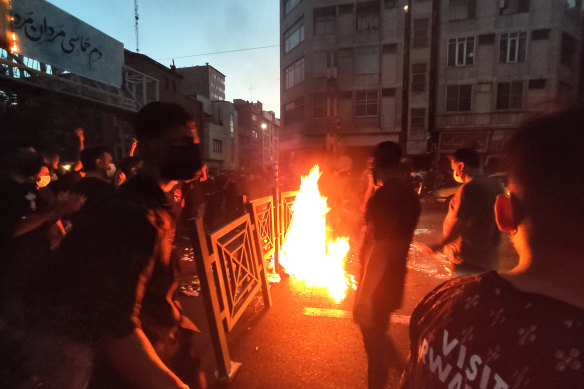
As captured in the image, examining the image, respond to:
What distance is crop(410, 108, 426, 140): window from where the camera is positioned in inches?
1033

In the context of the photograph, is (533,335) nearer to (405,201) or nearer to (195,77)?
(405,201)

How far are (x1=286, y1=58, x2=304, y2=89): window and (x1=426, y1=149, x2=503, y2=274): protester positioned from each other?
28.6m

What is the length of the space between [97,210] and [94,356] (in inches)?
24.7

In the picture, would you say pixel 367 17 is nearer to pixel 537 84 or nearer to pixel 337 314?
pixel 537 84

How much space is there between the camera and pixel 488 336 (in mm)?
787

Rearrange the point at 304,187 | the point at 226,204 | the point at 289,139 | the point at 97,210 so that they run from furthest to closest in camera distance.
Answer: the point at 289,139 < the point at 226,204 < the point at 304,187 < the point at 97,210

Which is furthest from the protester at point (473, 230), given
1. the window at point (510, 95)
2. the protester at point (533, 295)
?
the window at point (510, 95)

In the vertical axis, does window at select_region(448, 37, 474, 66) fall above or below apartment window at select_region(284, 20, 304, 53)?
below

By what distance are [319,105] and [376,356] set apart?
2744cm

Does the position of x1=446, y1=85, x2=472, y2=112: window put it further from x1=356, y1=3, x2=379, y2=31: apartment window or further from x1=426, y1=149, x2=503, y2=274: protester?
x1=426, y1=149, x2=503, y2=274: protester

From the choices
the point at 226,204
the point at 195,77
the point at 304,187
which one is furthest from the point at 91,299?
the point at 195,77

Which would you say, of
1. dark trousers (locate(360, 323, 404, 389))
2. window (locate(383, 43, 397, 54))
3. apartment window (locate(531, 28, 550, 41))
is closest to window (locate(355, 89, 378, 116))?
window (locate(383, 43, 397, 54))

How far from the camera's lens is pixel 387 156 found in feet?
10.3

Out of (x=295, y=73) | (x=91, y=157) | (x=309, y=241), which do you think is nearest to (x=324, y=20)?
(x=295, y=73)
